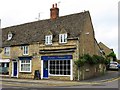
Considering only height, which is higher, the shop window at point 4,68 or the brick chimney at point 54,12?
the brick chimney at point 54,12

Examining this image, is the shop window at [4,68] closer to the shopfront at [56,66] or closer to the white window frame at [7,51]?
the white window frame at [7,51]

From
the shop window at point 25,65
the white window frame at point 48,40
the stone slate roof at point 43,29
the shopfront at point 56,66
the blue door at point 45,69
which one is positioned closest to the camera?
the shopfront at point 56,66

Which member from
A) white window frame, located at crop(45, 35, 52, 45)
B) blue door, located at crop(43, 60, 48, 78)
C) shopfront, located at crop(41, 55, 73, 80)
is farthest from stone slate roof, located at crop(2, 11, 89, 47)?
blue door, located at crop(43, 60, 48, 78)

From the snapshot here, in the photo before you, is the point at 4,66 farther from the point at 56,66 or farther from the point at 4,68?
the point at 56,66

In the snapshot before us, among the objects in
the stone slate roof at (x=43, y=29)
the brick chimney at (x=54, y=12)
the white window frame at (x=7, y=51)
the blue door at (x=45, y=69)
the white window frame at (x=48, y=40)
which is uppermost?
the brick chimney at (x=54, y=12)

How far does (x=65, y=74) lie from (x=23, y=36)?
32.8ft

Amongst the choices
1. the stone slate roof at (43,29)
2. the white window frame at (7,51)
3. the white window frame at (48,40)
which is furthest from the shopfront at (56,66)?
the white window frame at (7,51)

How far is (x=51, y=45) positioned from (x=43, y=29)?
4088 millimetres

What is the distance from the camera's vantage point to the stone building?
107 feet

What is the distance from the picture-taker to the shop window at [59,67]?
32.5 m

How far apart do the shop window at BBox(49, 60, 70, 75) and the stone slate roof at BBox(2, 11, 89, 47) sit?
3022mm

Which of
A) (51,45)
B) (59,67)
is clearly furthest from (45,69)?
(51,45)

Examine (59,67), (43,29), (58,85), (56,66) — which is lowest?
(58,85)

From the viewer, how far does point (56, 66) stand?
33.6 metres
